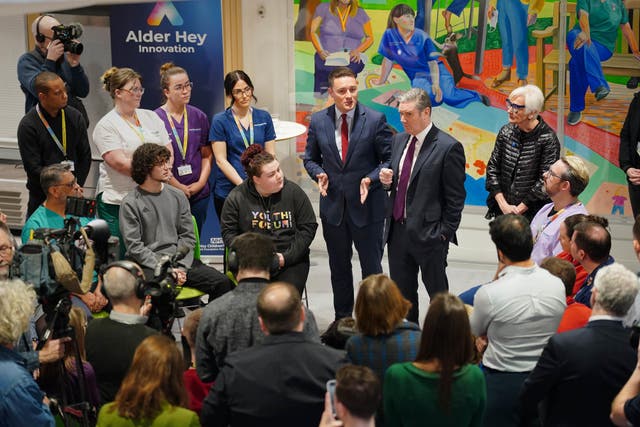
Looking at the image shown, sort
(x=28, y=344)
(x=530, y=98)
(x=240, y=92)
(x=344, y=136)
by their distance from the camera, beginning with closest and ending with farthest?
(x=28, y=344), (x=530, y=98), (x=344, y=136), (x=240, y=92)

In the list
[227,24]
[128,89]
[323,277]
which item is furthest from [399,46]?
[128,89]

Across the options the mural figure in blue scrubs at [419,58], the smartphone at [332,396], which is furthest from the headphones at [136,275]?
the mural figure in blue scrubs at [419,58]

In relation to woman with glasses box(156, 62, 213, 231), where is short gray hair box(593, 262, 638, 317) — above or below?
below

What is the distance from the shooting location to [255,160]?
5410mm

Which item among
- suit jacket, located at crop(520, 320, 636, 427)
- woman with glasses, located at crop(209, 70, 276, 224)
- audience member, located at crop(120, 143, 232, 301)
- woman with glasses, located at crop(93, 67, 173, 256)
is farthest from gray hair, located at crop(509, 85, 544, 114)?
suit jacket, located at crop(520, 320, 636, 427)

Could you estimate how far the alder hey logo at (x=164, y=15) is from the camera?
738 centimetres

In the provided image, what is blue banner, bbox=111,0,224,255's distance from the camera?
7.40 m

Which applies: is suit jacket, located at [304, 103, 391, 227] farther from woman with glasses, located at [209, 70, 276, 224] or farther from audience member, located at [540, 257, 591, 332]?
audience member, located at [540, 257, 591, 332]

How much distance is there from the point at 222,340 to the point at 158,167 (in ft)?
5.94

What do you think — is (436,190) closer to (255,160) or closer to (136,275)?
(255,160)

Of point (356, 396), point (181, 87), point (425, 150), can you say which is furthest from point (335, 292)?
point (356, 396)

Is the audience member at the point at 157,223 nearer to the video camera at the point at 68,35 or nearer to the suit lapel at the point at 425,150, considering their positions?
the suit lapel at the point at 425,150

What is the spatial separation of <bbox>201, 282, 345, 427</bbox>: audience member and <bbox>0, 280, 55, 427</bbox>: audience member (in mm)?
592

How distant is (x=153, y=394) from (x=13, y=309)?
0.66 meters
